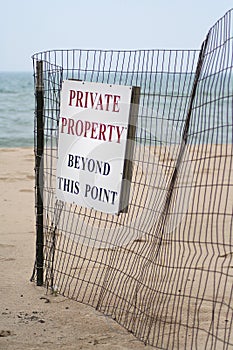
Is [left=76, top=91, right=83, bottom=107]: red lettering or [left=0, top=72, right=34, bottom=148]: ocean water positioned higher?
[left=76, top=91, right=83, bottom=107]: red lettering

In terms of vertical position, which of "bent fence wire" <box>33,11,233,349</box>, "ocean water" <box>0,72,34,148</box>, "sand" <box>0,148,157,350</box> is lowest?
"ocean water" <box>0,72,34,148</box>

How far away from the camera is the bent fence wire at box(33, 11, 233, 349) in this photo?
434 cm

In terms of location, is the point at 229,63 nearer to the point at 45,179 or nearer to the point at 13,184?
the point at 45,179

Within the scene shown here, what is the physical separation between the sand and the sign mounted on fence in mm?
775

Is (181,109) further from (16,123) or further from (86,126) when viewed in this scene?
(16,123)

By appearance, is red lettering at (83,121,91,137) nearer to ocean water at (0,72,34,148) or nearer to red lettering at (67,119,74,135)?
red lettering at (67,119,74,135)

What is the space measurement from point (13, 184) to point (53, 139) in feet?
15.0

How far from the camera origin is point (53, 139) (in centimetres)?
569

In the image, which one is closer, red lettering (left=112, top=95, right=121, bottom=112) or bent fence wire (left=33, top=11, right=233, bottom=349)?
bent fence wire (left=33, top=11, right=233, bottom=349)

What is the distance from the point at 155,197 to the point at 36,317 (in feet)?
3.89

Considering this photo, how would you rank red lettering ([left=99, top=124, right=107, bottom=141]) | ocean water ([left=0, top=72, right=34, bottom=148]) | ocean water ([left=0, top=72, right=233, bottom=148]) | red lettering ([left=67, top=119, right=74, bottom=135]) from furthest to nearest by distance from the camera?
ocean water ([left=0, top=72, right=34, bottom=148]) < red lettering ([left=67, top=119, right=74, bottom=135]) < red lettering ([left=99, top=124, right=107, bottom=141]) < ocean water ([left=0, top=72, right=233, bottom=148])

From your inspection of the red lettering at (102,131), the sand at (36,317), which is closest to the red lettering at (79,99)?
the red lettering at (102,131)

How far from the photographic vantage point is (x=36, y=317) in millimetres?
4988

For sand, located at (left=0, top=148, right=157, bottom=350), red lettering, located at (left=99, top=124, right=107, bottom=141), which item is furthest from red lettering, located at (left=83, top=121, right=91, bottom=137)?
sand, located at (left=0, top=148, right=157, bottom=350)
